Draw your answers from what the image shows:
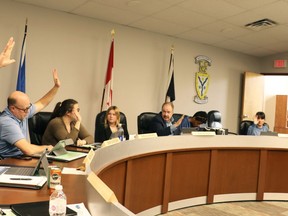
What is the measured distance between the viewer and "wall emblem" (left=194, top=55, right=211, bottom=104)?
19.1 ft

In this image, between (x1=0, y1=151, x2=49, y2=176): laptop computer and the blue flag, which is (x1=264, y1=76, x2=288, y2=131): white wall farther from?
(x1=0, y1=151, x2=49, y2=176): laptop computer

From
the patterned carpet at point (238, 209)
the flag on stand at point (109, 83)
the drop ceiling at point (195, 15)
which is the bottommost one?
the patterned carpet at point (238, 209)

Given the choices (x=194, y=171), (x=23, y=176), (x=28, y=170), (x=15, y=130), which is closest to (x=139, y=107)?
(x=194, y=171)

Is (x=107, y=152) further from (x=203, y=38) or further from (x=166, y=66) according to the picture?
(x=203, y=38)

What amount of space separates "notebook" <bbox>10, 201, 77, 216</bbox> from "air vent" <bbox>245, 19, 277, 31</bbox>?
4.00 m

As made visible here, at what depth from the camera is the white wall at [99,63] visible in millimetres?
4020

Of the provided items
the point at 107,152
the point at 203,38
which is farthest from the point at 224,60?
the point at 107,152

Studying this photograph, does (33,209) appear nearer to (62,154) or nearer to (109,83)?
(62,154)

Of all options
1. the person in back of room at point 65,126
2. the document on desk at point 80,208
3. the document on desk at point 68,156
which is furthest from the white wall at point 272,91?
the document on desk at point 80,208

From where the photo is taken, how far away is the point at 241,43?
569cm

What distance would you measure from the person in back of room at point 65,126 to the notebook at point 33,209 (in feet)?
5.00

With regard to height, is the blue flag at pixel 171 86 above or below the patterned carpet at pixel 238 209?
above

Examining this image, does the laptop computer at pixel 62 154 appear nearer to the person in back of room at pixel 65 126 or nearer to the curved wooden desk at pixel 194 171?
the curved wooden desk at pixel 194 171

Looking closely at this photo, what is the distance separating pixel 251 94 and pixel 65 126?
4.68 meters
